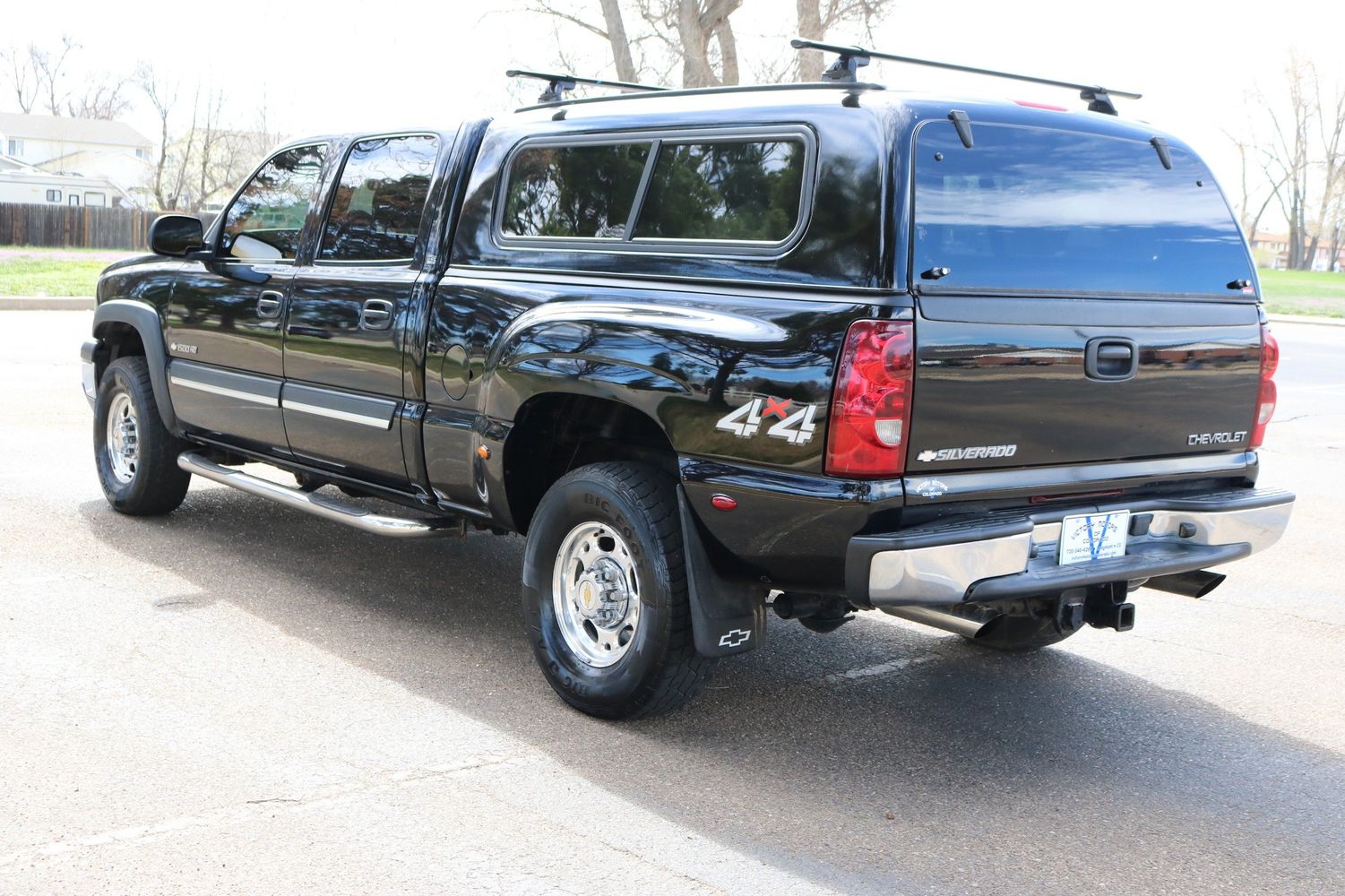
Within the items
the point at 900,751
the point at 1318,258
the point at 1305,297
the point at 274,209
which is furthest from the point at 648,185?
the point at 1318,258

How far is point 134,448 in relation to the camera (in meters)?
7.20

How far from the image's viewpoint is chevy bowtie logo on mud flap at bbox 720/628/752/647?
4297mm

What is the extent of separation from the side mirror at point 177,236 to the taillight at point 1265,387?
4665 mm

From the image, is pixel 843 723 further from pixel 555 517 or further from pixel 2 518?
pixel 2 518

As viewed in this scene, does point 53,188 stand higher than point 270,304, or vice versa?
point 53,188

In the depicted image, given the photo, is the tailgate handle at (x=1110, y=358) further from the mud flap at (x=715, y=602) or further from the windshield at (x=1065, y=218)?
the mud flap at (x=715, y=602)

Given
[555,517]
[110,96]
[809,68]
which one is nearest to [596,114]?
[555,517]

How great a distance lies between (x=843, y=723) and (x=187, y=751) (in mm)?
2132

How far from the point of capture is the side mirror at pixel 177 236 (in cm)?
638

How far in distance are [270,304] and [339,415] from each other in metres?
0.74

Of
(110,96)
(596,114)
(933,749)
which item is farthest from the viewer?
(110,96)

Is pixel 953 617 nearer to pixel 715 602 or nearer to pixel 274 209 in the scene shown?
pixel 715 602

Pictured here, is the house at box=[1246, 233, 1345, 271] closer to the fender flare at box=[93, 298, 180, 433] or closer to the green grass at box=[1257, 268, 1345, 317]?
the green grass at box=[1257, 268, 1345, 317]

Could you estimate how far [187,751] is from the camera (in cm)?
413
